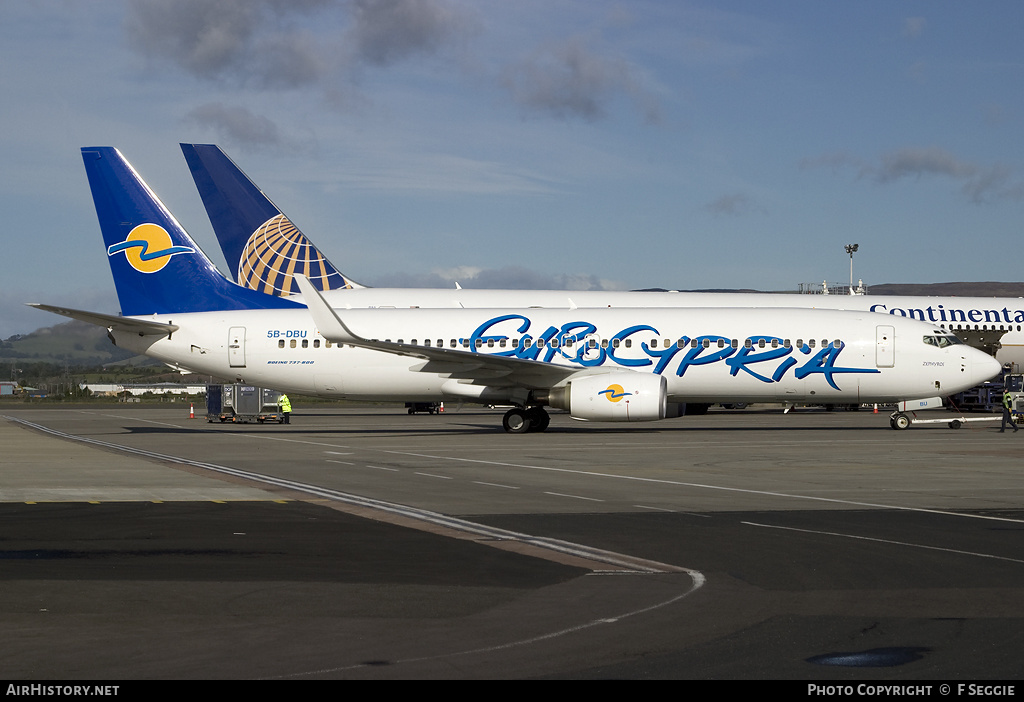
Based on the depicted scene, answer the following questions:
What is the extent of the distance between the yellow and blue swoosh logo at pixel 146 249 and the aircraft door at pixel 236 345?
3.43m

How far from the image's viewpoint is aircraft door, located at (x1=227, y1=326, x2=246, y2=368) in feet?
120

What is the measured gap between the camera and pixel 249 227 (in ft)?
174

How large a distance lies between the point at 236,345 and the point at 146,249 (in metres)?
4.56

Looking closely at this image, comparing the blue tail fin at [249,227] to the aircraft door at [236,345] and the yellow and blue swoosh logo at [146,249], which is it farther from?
the aircraft door at [236,345]

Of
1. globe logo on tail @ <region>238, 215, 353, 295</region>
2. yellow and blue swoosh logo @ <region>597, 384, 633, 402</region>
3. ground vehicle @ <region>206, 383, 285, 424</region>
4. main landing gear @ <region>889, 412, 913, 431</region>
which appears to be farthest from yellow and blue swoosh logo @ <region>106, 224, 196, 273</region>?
main landing gear @ <region>889, 412, 913, 431</region>

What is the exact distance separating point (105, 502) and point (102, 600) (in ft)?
24.7

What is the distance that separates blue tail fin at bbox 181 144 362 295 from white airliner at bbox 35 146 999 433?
49.9ft

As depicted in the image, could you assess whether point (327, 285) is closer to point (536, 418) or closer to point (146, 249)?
point (146, 249)

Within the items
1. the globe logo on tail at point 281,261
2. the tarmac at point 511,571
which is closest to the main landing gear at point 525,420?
the tarmac at point 511,571

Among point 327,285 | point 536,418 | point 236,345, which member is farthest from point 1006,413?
point 327,285

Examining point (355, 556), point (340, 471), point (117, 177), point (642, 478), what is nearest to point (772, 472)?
point (642, 478)

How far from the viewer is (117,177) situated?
121 ft

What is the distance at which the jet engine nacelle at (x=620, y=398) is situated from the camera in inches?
1277
